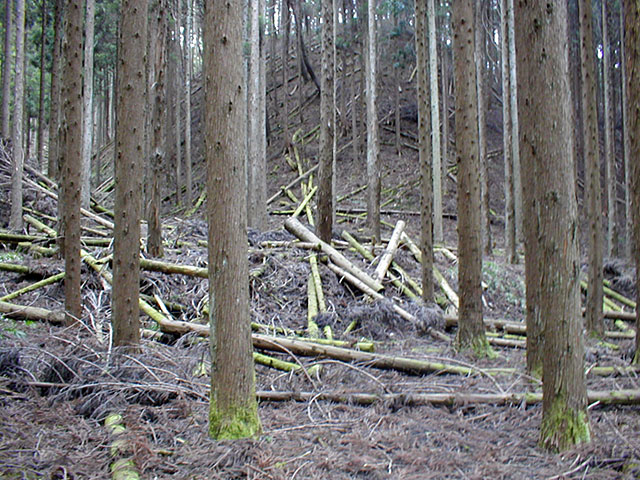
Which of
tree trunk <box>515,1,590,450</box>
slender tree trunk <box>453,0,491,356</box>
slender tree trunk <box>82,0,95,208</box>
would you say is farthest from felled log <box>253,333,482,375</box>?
slender tree trunk <box>82,0,95,208</box>

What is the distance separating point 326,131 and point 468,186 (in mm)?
5871

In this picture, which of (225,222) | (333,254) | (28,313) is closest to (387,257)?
(333,254)

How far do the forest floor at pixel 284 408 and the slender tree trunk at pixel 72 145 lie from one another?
933 mm

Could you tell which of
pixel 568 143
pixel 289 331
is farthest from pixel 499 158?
pixel 568 143

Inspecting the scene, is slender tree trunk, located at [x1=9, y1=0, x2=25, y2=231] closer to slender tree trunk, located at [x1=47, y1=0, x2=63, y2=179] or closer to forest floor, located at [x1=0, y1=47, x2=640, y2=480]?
slender tree trunk, located at [x1=47, y1=0, x2=63, y2=179]

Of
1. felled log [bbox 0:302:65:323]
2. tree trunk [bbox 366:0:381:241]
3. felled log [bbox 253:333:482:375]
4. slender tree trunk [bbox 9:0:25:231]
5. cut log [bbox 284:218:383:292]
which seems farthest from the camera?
tree trunk [bbox 366:0:381:241]

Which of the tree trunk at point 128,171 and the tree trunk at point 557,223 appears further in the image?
the tree trunk at point 128,171

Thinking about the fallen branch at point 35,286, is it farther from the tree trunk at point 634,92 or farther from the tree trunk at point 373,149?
the tree trunk at point 634,92

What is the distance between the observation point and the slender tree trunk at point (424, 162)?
9.57 meters

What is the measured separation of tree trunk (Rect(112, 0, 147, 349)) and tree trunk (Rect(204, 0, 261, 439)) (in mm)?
2288

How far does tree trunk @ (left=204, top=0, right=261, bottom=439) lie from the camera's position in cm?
399

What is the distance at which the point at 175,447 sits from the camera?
3.96 metres

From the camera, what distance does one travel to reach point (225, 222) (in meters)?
4.00

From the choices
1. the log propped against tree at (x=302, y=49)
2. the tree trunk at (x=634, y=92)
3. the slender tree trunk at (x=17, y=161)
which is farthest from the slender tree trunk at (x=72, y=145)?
the log propped against tree at (x=302, y=49)
